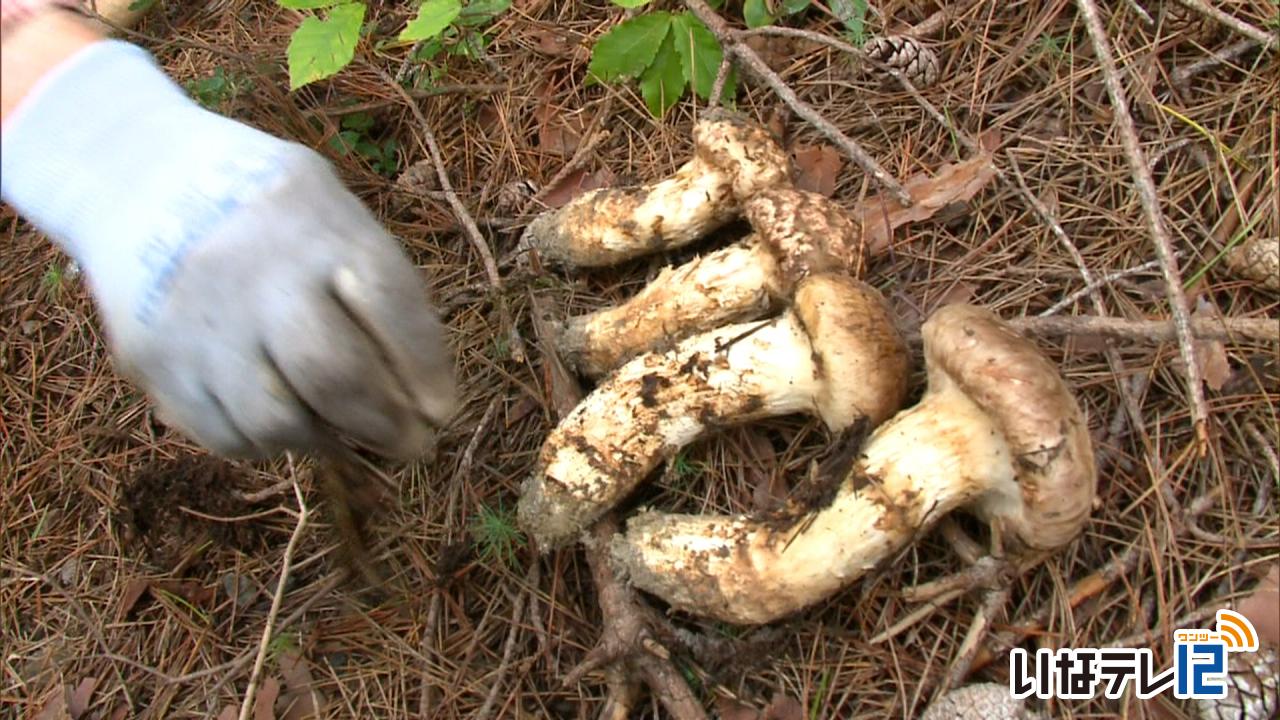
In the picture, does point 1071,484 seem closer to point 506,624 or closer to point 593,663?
point 593,663

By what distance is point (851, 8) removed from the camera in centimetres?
233

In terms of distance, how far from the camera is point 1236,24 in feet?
6.65

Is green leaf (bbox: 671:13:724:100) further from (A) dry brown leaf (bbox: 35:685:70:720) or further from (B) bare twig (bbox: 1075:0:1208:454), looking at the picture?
(A) dry brown leaf (bbox: 35:685:70:720)

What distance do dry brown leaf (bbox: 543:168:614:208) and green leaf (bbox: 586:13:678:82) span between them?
11.9 inches

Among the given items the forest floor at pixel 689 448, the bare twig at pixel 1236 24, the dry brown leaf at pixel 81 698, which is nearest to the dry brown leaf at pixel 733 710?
the forest floor at pixel 689 448

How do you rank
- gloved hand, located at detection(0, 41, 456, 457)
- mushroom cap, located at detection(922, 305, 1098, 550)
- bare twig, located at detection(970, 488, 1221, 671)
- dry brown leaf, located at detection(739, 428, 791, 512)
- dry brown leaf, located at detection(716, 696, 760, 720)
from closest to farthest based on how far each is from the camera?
gloved hand, located at detection(0, 41, 456, 457)
mushroom cap, located at detection(922, 305, 1098, 550)
bare twig, located at detection(970, 488, 1221, 671)
dry brown leaf, located at detection(716, 696, 760, 720)
dry brown leaf, located at detection(739, 428, 791, 512)

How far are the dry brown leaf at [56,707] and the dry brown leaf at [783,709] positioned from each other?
1.83 m

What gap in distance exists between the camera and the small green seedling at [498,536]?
2117mm

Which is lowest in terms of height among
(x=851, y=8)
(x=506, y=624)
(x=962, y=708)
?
(x=506, y=624)

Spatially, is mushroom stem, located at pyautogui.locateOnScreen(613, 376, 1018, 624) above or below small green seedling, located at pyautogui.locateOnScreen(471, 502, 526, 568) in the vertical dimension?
above

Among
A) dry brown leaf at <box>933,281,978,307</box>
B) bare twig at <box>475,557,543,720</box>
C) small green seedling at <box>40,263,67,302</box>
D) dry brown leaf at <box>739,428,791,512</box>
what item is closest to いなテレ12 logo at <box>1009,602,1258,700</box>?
dry brown leaf at <box>739,428,791,512</box>

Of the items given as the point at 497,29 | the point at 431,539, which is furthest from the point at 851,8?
the point at 431,539

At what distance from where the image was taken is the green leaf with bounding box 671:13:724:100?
2355 mm

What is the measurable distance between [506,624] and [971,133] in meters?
1.72
